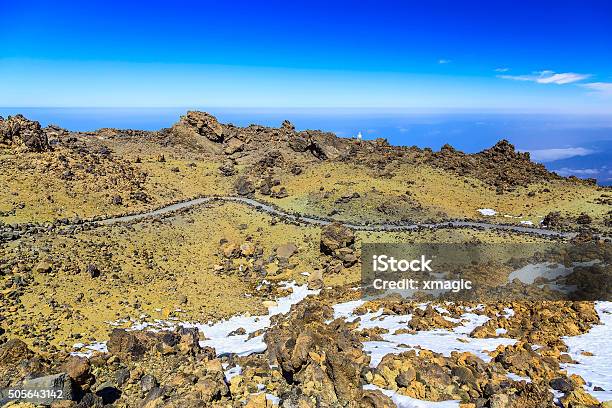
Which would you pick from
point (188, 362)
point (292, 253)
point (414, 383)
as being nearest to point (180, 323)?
point (188, 362)

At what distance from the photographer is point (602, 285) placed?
27516mm

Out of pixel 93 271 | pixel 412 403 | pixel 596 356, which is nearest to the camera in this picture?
pixel 412 403

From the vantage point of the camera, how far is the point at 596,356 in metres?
17.7

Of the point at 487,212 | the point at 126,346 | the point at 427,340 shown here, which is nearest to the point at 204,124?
the point at 487,212

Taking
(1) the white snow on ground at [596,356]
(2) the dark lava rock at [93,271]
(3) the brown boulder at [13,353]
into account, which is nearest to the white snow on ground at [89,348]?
(3) the brown boulder at [13,353]

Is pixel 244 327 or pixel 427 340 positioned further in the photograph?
pixel 244 327

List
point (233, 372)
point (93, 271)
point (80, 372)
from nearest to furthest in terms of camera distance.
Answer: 1. point (80, 372)
2. point (233, 372)
3. point (93, 271)

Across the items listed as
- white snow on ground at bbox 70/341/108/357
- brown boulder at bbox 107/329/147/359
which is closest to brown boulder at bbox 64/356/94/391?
brown boulder at bbox 107/329/147/359

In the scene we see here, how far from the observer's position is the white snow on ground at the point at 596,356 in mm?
14320

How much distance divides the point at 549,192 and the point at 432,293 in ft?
131

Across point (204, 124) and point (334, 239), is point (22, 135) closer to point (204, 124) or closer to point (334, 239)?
point (204, 124)

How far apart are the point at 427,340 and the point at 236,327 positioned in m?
12.9

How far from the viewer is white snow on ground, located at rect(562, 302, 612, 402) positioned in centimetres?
1432

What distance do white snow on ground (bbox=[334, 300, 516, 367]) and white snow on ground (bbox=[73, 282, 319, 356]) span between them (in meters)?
5.84
